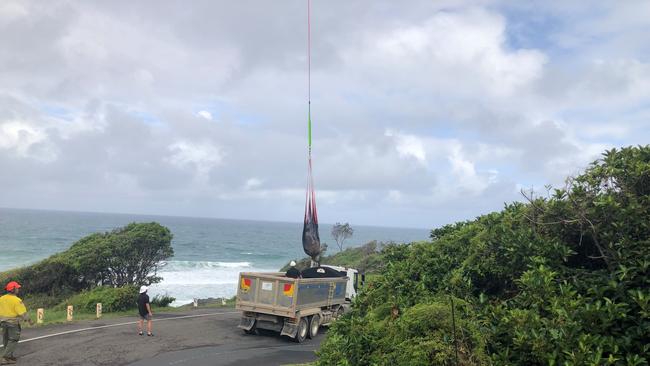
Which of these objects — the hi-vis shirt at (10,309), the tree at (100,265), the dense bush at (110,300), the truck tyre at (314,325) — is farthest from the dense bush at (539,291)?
the tree at (100,265)

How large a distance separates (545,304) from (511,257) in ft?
3.97

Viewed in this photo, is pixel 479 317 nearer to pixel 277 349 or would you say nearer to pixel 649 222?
pixel 649 222

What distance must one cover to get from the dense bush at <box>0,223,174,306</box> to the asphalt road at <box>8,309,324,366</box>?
924 centimetres

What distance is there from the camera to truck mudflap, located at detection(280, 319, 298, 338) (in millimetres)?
15352

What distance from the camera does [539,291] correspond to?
6.04m

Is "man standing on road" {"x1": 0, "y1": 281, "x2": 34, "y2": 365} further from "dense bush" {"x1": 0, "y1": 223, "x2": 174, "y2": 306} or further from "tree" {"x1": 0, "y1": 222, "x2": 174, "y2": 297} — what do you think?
"tree" {"x1": 0, "y1": 222, "x2": 174, "y2": 297}

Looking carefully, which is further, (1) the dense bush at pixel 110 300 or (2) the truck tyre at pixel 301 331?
(1) the dense bush at pixel 110 300

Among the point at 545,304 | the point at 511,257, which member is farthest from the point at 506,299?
the point at 545,304

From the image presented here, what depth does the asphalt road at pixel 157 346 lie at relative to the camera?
1205 centimetres

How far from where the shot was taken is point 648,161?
6.95 m

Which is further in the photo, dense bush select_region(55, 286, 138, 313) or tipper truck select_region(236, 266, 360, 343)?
dense bush select_region(55, 286, 138, 313)

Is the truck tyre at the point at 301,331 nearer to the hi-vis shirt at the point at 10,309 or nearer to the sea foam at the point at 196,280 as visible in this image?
the hi-vis shirt at the point at 10,309

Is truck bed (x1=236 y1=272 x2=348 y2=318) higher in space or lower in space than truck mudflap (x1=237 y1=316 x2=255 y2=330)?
higher

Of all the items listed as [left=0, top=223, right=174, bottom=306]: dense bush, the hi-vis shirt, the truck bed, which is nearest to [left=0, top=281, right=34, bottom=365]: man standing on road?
the hi-vis shirt
